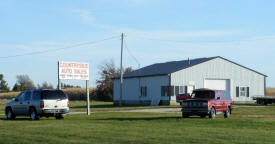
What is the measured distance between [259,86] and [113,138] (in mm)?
48537

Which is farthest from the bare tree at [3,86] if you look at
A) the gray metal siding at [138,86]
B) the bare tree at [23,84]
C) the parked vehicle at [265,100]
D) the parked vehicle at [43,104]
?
the parked vehicle at [43,104]

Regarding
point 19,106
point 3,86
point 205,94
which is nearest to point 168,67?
point 205,94

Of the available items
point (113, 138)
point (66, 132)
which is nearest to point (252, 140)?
point (113, 138)

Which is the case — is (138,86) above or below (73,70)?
below

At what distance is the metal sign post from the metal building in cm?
2041

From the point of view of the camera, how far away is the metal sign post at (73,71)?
3341cm

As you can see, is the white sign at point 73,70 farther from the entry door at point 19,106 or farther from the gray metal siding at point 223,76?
the gray metal siding at point 223,76

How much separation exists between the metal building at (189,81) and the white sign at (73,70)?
803 inches

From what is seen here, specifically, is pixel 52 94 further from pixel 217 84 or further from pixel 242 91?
pixel 242 91

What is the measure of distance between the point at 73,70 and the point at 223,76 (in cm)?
2838

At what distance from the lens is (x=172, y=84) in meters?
53.9

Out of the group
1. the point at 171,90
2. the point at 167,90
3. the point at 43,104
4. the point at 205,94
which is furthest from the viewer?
the point at 167,90

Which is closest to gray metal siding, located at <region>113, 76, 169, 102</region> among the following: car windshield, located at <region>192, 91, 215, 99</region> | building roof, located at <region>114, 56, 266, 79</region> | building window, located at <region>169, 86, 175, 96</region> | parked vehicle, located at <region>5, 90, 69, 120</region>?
building roof, located at <region>114, 56, 266, 79</region>

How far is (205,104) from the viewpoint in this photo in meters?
26.6
